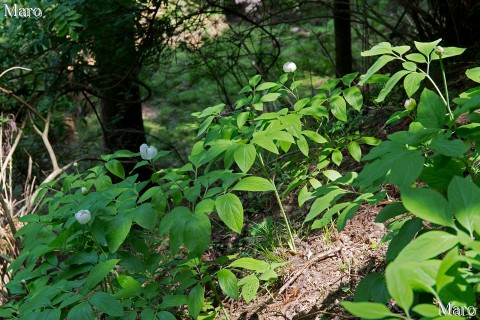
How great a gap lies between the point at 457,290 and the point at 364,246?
4.35ft

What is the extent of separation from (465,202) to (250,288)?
1.13 m

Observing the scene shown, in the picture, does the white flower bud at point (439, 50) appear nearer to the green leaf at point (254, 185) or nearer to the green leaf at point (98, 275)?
the green leaf at point (254, 185)

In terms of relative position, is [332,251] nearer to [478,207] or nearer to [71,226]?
[71,226]

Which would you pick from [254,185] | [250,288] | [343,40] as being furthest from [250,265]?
[343,40]

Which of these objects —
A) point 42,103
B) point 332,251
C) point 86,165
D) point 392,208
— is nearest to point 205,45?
point 42,103

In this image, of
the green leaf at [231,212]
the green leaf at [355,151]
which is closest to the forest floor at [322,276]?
the green leaf at [355,151]

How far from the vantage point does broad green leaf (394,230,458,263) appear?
0.98 m

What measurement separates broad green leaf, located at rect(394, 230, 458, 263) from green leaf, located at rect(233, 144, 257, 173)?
785 millimetres

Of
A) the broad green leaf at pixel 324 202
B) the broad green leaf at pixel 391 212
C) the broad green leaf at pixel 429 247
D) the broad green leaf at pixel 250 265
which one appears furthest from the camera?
the broad green leaf at pixel 250 265

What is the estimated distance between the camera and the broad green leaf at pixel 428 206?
3.36ft

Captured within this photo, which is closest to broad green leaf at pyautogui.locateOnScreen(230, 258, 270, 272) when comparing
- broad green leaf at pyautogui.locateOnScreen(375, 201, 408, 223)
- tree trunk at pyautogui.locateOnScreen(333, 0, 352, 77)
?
broad green leaf at pyautogui.locateOnScreen(375, 201, 408, 223)

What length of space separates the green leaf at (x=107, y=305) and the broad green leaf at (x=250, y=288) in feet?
1.73

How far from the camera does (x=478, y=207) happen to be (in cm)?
101

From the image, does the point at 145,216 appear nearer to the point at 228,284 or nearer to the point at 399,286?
the point at 228,284
